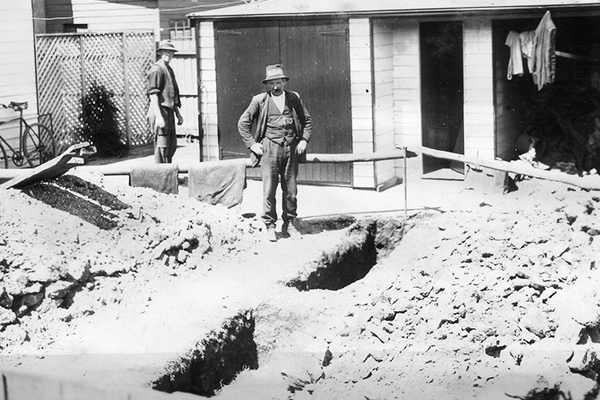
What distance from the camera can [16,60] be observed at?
17844 mm

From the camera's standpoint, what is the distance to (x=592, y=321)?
31.8ft

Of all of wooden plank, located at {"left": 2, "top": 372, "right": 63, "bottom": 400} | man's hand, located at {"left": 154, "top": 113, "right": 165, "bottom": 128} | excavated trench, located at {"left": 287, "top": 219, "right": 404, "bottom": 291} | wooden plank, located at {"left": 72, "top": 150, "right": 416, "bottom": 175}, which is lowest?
excavated trench, located at {"left": 287, "top": 219, "right": 404, "bottom": 291}

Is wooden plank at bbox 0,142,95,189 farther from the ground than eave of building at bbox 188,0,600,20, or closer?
closer

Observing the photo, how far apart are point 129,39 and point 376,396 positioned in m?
13.2

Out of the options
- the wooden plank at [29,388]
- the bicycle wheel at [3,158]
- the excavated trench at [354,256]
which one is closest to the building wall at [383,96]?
the excavated trench at [354,256]

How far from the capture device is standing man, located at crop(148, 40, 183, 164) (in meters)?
14.0

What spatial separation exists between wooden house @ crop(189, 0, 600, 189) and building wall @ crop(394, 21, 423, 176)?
2 cm

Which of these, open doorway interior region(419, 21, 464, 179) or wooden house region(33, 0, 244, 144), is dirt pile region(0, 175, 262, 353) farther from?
wooden house region(33, 0, 244, 144)

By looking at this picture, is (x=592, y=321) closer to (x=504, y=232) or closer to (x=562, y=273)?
(x=562, y=273)

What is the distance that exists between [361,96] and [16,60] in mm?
6949

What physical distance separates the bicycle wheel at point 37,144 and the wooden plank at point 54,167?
21.1 ft

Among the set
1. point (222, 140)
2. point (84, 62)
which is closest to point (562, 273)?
point (222, 140)

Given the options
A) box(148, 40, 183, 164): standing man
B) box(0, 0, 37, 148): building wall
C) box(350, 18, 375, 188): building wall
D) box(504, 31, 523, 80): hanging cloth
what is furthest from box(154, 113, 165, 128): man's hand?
box(504, 31, 523, 80): hanging cloth

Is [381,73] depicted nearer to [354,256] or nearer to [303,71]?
[303,71]
